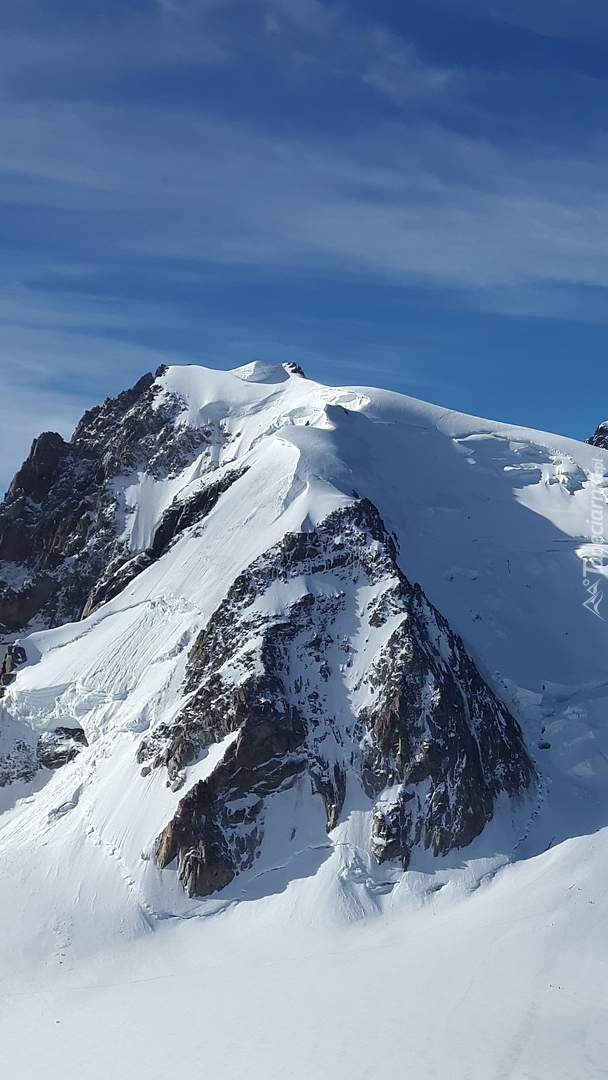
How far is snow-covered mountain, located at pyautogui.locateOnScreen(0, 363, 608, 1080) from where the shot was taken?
164 feet

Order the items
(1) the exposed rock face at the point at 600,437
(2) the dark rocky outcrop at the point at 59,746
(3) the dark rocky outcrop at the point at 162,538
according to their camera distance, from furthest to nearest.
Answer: (1) the exposed rock face at the point at 600,437
(3) the dark rocky outcrop at the point at 162,538
(2) the dark rocky outcrop at the point at 59,746

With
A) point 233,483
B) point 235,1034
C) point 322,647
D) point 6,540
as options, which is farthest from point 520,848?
point 6,540

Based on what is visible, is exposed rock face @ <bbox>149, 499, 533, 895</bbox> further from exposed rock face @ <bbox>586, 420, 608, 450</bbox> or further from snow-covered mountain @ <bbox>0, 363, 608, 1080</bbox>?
exposed rock face @ <bbox>586, 420, 608, 450</bbox>

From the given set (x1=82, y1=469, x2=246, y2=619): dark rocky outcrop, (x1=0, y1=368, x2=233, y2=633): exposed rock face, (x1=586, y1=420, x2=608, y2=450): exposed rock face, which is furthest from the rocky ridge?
(x1=586, y1=420, x2=608, y2=450): exposed rock face

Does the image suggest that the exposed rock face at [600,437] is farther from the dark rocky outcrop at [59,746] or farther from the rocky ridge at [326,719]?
the dark rocky outcrop at [59,746]

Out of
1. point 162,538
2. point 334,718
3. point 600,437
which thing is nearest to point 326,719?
point 334,718

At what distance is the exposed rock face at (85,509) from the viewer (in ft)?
234

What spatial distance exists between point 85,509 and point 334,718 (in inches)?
1142

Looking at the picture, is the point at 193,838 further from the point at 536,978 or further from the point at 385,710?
the point at 536,978

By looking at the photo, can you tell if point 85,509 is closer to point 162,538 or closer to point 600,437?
point 162,538

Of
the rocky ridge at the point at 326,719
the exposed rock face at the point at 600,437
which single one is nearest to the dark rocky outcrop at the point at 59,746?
the rocky ridge at the point at 326,719

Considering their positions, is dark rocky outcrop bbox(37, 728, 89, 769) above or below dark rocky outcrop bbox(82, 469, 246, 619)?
below

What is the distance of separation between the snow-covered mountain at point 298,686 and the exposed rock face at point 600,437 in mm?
19224

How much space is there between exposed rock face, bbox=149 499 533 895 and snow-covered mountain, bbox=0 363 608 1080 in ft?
0.39
